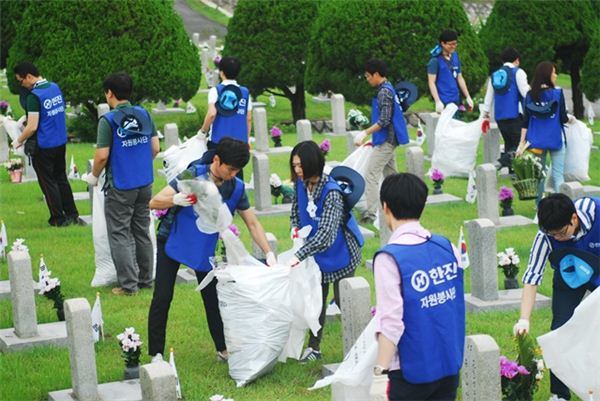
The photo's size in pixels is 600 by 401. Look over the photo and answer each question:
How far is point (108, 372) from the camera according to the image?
954 centimetres

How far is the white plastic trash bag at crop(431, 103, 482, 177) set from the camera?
16531 mm

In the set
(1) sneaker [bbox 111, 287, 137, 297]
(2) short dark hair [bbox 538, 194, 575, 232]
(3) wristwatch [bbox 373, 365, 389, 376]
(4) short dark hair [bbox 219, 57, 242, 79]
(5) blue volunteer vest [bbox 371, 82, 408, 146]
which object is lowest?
(1) sneaker [bbox 111, 287, 137, 297]

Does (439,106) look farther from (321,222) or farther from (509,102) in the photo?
(321,222)

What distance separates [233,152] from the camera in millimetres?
8680

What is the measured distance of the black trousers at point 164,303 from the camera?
9.16m

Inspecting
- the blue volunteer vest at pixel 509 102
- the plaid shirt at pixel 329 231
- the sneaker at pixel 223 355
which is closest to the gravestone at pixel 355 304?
the plaid shirt at pixel 329 231

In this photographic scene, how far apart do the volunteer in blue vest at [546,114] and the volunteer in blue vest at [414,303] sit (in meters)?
7.63

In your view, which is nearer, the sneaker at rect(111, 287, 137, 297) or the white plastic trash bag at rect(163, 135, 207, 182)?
the sneaker at rect(111, 287, 137, 297)

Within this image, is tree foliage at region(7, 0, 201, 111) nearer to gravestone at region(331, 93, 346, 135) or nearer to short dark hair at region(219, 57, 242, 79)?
gravestone at region(331, 93, 346, 135)

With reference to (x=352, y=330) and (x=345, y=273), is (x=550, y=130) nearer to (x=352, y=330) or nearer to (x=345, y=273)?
(x=345, y=273)

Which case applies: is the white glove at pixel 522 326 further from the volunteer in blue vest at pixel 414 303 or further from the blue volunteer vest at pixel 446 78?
the blue volunteer vest at pixel 446 78

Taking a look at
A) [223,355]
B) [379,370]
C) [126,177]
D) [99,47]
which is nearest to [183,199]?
[223,355]

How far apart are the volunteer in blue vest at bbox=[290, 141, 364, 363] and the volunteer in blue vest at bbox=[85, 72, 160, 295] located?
2.49 metres

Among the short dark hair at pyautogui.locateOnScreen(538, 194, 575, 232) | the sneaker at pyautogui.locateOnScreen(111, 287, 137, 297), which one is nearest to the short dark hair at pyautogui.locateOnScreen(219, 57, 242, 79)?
the sneaker at pyautogui.locateOnScreen(111, 287, 137, 297)
